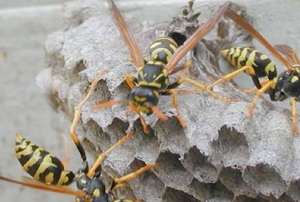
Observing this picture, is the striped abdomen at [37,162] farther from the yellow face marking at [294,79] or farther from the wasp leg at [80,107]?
the yellow face marking at [294,79]

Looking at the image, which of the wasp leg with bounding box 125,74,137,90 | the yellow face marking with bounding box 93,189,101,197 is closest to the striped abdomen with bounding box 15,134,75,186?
the yellow face marking with bounding box 93,189,101,197

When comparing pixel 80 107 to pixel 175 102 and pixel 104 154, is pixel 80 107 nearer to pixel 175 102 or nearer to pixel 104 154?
pixel 104 154

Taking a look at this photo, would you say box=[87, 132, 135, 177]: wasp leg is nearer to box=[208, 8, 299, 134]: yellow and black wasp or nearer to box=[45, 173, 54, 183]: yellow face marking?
box=[45, 173, 54, 183]: yellow face marking

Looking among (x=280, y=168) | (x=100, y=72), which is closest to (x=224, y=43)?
(x=100, y=72)

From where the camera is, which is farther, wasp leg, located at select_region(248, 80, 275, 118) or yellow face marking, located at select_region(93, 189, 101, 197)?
yellow face marking, located at select_region(93, 189, 101, 197)

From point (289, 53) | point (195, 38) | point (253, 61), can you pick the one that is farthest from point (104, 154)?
point (289, 53)

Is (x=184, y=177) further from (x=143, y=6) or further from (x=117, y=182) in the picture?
(x=143, y=6)

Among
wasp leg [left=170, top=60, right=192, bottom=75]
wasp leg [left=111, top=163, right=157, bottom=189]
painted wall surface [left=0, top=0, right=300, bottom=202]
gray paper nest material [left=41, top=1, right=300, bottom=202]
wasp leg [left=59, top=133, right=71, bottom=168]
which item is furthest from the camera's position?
painted wall surface [left=0, top=0, right=300, bottom=202]
